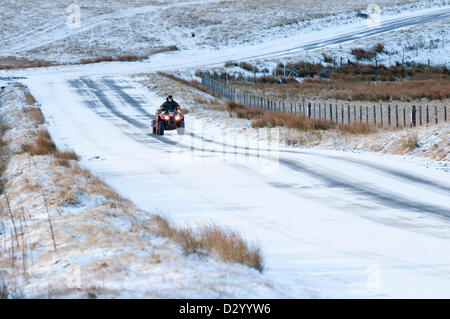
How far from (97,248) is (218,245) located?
56.8 inches

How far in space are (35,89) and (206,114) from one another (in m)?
19.1

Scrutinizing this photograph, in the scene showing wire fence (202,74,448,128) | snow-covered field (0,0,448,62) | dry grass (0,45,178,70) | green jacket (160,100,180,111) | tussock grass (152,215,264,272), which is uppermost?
snow-covered field (0,0,448,62)

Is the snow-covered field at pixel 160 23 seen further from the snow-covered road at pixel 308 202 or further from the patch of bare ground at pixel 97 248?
the patch of bare ground at pixel 97 248

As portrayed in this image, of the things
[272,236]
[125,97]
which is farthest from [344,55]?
[272,236]

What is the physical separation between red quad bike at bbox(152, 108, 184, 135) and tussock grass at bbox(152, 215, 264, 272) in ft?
50.8

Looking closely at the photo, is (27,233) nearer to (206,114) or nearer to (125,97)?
(206,114)

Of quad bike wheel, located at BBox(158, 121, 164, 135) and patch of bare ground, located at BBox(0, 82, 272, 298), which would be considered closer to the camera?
patch of bare ground, located at BBox(0, 82, 272, 298)

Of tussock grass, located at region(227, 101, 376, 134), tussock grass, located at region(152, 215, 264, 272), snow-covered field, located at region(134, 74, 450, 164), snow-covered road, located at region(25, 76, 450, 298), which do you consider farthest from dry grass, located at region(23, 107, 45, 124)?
tussock grass, located at region(152, 215, 264, 272)

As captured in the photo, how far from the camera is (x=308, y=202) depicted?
36.5 ft

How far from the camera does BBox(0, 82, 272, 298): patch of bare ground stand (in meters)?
5.67

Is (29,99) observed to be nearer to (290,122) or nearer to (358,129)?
(290,122)

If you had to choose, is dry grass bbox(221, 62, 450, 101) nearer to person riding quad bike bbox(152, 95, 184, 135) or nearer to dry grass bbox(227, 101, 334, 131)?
dry grass bbox(227, 101, 334, 131)

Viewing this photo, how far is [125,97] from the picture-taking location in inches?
1538
